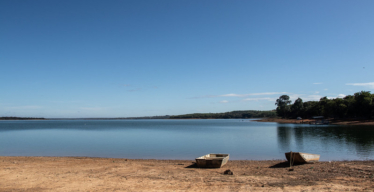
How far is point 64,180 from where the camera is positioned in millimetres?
11844

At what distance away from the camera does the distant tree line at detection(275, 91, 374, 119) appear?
7925 cm

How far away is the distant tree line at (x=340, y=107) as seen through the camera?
260 ft

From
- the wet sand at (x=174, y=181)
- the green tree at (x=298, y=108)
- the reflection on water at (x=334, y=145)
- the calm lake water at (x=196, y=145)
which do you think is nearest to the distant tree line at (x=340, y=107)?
the green tree at (x=298, y=108)

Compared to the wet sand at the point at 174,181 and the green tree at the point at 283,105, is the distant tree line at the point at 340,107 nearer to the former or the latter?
the green tree at the point at 283,105

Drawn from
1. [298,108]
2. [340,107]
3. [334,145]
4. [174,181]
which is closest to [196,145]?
[334,145]

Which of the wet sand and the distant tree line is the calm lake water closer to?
the wet sand

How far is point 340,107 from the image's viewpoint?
86562mm

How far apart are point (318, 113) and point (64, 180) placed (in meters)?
117

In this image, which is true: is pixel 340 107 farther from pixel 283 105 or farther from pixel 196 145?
Result: pixel 196 145

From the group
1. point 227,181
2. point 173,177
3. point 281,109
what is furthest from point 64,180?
point 281,109

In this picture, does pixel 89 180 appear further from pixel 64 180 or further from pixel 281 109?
pixel 281 109

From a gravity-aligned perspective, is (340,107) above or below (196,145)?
above

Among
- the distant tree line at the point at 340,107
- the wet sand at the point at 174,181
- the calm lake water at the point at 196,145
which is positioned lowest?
the calm lake water at the point at 196,145

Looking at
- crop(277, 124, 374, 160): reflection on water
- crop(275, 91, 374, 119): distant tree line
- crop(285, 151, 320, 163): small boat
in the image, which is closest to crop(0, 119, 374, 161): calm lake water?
crop(277, 124, 374, 160): reflection on water
